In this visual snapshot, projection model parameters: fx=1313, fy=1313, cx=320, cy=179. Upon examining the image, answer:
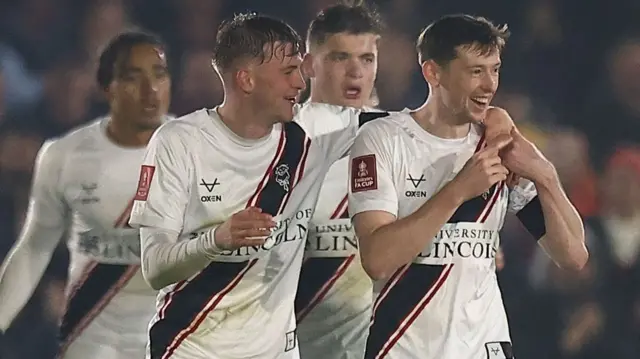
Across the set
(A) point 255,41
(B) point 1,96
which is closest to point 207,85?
(B) point 1,96

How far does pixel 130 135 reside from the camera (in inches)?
167

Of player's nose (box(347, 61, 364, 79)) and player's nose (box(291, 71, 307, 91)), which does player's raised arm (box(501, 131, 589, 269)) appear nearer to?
player's nose (box(291, 71, 307, 91))

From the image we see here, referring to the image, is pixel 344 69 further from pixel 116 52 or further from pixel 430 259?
pixel 430 259

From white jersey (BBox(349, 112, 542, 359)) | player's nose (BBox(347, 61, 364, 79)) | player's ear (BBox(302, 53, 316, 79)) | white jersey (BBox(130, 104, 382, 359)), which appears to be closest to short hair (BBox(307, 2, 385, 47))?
player's nose (BBox(347, 61, 364, 79))

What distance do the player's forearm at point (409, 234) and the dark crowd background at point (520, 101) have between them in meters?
2.19

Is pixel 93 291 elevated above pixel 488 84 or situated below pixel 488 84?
below

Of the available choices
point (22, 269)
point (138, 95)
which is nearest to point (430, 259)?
point (138, 95)

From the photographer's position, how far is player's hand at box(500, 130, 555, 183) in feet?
10.8

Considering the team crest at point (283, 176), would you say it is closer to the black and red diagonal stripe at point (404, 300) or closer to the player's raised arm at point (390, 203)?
the player's raised arm at point (390, 203)

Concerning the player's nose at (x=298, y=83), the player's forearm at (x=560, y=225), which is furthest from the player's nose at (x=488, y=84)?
the player's nose at (x=298, y=83)

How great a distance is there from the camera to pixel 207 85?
6539mm

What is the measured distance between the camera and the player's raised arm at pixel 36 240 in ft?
13.8

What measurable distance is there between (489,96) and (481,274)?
0.46m

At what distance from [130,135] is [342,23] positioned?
2.76 feet
